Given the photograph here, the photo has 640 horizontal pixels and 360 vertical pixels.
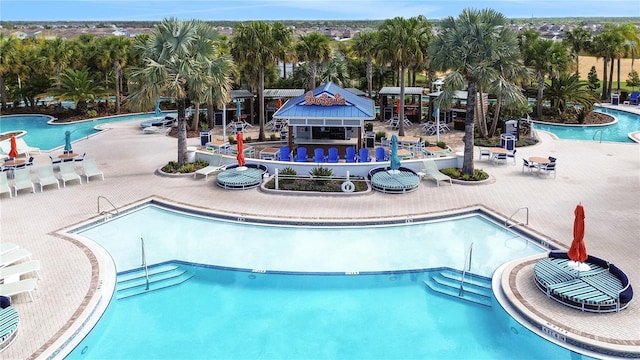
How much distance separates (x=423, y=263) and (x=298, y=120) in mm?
12609

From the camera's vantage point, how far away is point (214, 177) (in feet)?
76.4

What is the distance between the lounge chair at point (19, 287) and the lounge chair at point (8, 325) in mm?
647

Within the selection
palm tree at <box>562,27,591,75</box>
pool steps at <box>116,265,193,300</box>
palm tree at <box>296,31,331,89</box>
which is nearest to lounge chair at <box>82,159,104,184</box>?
pool steps at <box>116,265,193,300</box>

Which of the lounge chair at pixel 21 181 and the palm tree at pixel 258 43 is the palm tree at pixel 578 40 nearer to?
the palm tree at pixel 258 43

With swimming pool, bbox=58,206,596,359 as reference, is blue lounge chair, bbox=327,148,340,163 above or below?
above

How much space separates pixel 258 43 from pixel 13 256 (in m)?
17.4

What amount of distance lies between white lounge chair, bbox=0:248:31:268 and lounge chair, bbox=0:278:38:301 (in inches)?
50.1

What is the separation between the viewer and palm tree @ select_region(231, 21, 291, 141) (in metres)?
27.8

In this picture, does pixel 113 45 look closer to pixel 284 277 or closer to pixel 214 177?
pixel 214 177

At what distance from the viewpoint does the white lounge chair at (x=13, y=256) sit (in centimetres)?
1347

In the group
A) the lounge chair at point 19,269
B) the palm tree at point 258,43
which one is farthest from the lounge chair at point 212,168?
the lounge chair at point 19,269

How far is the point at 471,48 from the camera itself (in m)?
20.5

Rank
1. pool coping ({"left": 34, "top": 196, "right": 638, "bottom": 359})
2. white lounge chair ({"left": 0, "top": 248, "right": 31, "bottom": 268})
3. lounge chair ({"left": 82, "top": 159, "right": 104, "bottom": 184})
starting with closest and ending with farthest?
pool coping ({"left": 34, "top": 196, "right": 638, "bottom": 359}) < white lounge chair ({"left": 0, "top": 248, "right": 31, "bottom": 268}) < lounge chair ({"left": 82, "top": 159, "right": 104, "bottom": 184})

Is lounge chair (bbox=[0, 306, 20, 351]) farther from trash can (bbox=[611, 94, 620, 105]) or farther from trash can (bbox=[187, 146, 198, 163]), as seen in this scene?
trash can (bbox=[611, 94, 620, 105])
